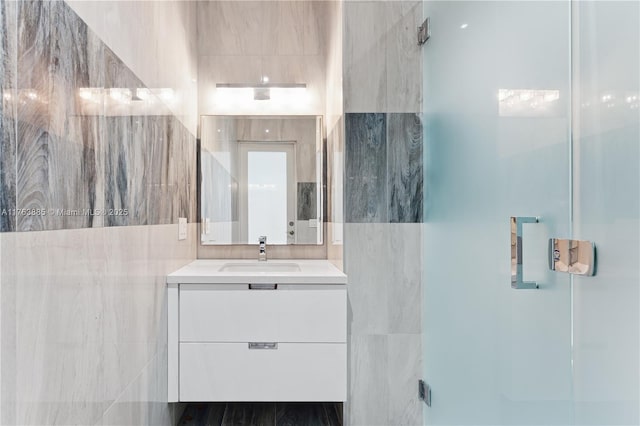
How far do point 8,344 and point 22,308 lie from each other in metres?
0.07

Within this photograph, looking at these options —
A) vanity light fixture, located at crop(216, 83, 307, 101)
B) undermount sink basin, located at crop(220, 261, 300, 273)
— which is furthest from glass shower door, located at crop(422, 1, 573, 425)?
vanity light fixture, located at crop(216, 83, 307, 101)

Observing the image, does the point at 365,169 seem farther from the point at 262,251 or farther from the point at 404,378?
the point at 404,378

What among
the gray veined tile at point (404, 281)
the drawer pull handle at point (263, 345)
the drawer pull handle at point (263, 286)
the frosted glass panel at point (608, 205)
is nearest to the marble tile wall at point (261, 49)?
the gray veined tile at point (404, 281)

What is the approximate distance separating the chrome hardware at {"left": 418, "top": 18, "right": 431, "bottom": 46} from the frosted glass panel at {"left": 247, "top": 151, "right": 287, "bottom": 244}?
3.24ft

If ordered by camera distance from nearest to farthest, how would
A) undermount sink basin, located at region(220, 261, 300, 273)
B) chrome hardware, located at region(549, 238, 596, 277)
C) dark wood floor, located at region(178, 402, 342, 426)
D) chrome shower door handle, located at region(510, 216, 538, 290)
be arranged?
chrome hardware, located at region(549, 238, 596, 277)
chrome shower door handle, located at region(510, 216, 538, 290)
dark wood floor, located at region(178, 402, 342, 426)
undermount sink basin, located at region(220, 261, 300, 273)

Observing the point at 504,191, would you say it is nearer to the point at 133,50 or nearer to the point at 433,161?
the point at 433,161

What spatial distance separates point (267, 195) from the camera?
8.04 feet

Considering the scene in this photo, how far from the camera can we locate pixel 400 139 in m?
1.86

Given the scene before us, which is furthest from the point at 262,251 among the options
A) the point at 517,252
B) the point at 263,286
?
the point at 517,252

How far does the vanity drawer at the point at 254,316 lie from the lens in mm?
1697

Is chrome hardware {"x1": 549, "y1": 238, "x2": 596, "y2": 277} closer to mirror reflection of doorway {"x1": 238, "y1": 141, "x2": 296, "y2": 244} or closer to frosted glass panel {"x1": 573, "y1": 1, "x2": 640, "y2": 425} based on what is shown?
frosted glass panel {"x1": 573, "y1": 1, "x2": 640, "y2": 425}

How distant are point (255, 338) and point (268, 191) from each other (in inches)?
38.9

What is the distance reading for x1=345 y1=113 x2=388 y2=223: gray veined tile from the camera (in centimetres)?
185

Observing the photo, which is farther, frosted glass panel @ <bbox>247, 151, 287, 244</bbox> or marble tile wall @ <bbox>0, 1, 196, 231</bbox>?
frosted glass panel @ <bbox>247, 151, 287, 244</bbox>
